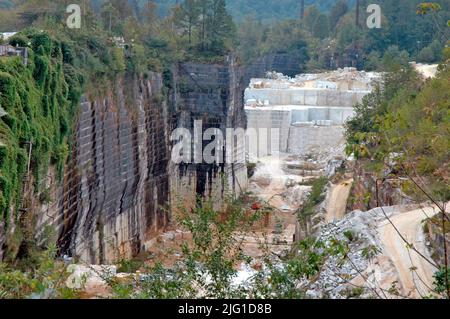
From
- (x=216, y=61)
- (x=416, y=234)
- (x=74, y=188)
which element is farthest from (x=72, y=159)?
(x=216, y=61)

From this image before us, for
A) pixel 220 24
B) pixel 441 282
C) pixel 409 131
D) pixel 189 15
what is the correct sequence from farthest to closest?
pixel 189 15 < pixel 220 24 < pixel 409 131 < pixel 441 282

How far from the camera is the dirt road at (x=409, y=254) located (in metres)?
12.3

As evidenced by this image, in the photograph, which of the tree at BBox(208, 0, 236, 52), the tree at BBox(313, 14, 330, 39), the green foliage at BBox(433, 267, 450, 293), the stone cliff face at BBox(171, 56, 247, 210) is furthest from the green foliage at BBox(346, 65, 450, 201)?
the tree at BBox(313, 14, 330, 39)

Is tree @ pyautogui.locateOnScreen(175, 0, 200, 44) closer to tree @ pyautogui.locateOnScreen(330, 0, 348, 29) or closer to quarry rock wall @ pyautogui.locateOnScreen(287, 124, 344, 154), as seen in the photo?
quarry rock wall @ pyautogui.locateOnScreen(287, 124, 344, 154)

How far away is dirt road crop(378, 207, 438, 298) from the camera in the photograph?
40.3ft

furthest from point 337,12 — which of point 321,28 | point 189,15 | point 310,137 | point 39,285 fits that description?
point 39,285

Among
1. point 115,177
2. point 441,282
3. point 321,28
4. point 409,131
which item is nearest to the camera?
point 441,282

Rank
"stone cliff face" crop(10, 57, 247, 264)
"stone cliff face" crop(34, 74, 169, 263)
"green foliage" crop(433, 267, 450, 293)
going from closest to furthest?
1. "green foliage" crop(433, 267, 450, 293)
2. "stone cliff face" crop(10, 57, 247, 264)
3. "stone cliff face" crop(34, 74, 169, 263)

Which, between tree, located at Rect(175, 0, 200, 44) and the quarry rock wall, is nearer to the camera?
tree, located at Rect(175, 0, 200, 44)

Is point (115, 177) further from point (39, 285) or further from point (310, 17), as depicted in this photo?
point (310, 17)

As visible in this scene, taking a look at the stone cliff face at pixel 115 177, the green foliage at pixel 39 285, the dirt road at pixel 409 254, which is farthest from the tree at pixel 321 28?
the green foliage at pixel 39 285

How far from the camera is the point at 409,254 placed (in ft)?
43.5

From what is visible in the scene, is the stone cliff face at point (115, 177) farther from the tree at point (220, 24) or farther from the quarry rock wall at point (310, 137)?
the quarry rock wall at point (310, 137)
